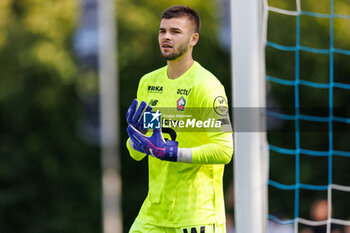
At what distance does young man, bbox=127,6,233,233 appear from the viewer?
9.03ft

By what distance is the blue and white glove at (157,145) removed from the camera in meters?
2.75

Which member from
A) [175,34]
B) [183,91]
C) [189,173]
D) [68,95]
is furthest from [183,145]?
[68,95]

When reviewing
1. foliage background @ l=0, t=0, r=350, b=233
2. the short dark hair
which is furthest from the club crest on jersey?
foliage background @ l=0, t=0, r=350, b=233

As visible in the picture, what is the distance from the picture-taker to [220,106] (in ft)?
8.97

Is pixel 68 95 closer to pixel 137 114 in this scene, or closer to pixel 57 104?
pixel 57 104

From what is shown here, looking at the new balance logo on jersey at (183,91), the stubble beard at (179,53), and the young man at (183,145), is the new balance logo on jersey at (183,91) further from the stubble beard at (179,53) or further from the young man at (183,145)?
the stubble beard at (179,53)

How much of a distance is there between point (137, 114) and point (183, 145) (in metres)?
0.29

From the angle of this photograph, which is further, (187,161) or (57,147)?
(57,147)

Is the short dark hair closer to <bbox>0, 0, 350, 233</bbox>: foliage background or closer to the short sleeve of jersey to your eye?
the short sleeve of jersey

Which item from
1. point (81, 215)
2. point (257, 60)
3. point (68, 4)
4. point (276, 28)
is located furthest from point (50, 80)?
point (257, 60)

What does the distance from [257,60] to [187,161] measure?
683 mm

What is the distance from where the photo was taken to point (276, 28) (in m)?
9.98

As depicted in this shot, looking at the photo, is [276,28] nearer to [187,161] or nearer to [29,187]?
[29,187]

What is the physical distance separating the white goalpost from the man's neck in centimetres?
Result: 26
